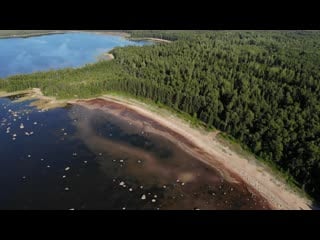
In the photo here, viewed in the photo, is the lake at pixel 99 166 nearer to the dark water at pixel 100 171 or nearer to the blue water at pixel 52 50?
the dark water at pixel 100 171

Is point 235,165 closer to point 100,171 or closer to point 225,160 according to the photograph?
point 225,160

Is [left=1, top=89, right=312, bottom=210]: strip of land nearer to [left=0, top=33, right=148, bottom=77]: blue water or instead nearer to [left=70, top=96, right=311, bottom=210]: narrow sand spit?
[left=70, top=96, right=311, bottom=210]: narrow sand spit

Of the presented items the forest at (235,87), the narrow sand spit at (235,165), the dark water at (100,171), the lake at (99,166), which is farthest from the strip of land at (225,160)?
the forest at (235,87)

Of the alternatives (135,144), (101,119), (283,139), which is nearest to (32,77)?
(101,119)

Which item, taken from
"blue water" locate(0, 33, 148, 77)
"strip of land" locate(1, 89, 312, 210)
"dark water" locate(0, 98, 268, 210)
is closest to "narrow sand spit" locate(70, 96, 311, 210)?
"strip of land" locate(1, 89, 312, 210)

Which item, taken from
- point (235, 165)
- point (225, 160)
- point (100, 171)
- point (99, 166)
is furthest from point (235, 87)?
point (100, 171)

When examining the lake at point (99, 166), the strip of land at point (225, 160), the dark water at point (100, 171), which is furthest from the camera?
the strip of land at point (225, 160)
